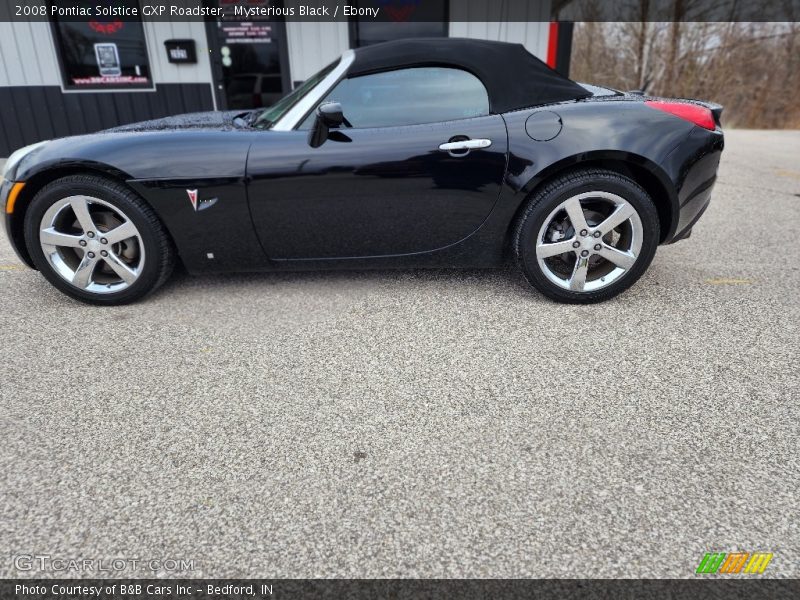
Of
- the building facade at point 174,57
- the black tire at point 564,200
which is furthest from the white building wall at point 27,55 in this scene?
the black tire at point 564,200

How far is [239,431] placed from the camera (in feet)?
6.42

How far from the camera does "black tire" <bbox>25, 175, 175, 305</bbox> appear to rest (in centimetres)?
283

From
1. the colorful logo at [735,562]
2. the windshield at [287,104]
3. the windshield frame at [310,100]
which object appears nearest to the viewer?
the colorful logo at [735,562]

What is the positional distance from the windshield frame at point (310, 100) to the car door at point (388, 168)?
4cm

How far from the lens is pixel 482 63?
2.86m

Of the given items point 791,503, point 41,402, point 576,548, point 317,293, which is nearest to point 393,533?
point 576,548

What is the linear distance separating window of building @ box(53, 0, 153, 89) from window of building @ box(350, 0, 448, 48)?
3.03 meters

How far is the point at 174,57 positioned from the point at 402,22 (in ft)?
10.7

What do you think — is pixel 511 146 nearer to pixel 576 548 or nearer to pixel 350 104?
pixel 350 104

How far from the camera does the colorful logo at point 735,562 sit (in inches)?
55.1

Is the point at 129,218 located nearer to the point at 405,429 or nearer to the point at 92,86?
the point at 405,429

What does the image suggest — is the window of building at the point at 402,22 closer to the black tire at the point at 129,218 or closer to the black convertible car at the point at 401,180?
the black convertible car at the point at 401,180

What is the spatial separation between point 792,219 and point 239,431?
17.0ft

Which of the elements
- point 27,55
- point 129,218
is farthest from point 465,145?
point 27,55
